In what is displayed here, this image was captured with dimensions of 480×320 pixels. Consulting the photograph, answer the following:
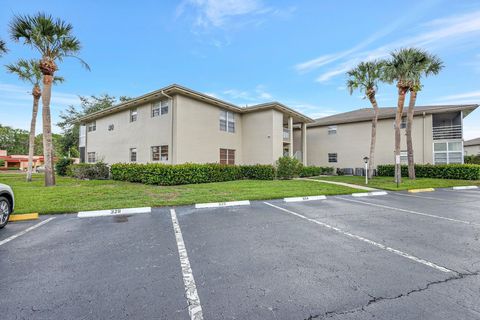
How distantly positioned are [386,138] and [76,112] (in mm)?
41878

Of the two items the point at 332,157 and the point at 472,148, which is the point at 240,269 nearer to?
the point at 332,157

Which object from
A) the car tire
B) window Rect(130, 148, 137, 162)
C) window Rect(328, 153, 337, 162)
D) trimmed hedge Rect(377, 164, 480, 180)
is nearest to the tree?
window Rect(130, 148, 137, 162)

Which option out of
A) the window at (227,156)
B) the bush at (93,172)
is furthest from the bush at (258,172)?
the bush at (93,172)

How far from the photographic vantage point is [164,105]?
15.7m

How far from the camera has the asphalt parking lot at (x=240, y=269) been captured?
220cm

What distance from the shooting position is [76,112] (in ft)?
112

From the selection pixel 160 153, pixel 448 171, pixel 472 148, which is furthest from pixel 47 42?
pixel 472 148

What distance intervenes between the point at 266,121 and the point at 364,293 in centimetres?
1619

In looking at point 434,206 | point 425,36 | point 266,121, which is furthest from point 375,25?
point 434,206

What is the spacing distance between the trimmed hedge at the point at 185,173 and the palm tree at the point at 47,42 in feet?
13.5

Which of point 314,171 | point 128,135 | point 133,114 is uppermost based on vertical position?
point 133,114

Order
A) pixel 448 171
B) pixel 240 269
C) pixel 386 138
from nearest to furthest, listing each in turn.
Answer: pixel 240 269 < pixel 448 171 < pixel 386 138

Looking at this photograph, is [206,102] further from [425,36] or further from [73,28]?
[425,36]

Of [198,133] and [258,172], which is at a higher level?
[198,133]
